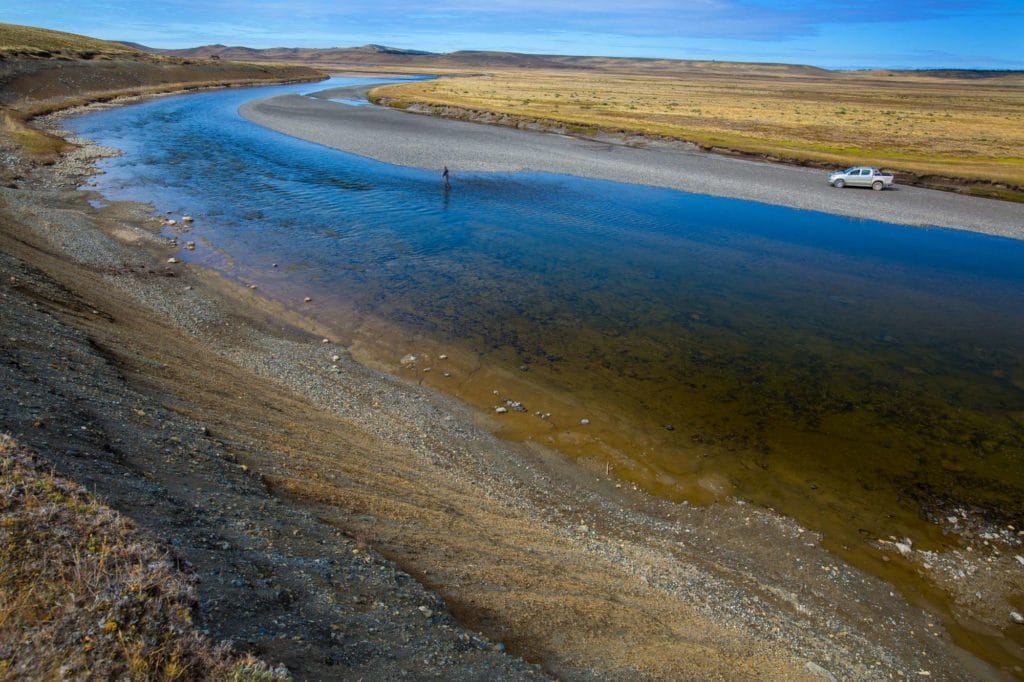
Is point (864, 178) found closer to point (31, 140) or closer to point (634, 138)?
point (634, 138)

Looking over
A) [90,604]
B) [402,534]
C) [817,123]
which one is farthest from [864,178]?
[90,604]

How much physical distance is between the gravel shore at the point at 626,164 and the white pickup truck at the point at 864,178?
0.73 m

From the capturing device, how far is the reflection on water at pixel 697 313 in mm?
15516

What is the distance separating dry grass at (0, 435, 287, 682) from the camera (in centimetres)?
460

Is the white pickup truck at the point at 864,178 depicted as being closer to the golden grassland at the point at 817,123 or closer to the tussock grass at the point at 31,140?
the golden grassland at the point at 817,123

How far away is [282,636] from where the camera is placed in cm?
596

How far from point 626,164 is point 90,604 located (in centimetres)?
5826

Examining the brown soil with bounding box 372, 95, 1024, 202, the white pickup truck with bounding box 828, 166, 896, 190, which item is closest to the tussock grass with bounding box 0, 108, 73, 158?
the brown soil with bounding box 372, 95, 1024, 202

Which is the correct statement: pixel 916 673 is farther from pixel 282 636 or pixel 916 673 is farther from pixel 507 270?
pixel 507 270

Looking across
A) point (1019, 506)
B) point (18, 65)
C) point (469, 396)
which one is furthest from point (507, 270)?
point (18, 65)

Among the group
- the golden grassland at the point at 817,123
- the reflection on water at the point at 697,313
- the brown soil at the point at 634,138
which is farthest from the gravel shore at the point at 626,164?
the golden grassland at the point at 817,123

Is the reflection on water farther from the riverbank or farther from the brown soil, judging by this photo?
the brown soil

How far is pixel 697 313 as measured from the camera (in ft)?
82.0

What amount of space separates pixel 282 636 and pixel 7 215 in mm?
30718
